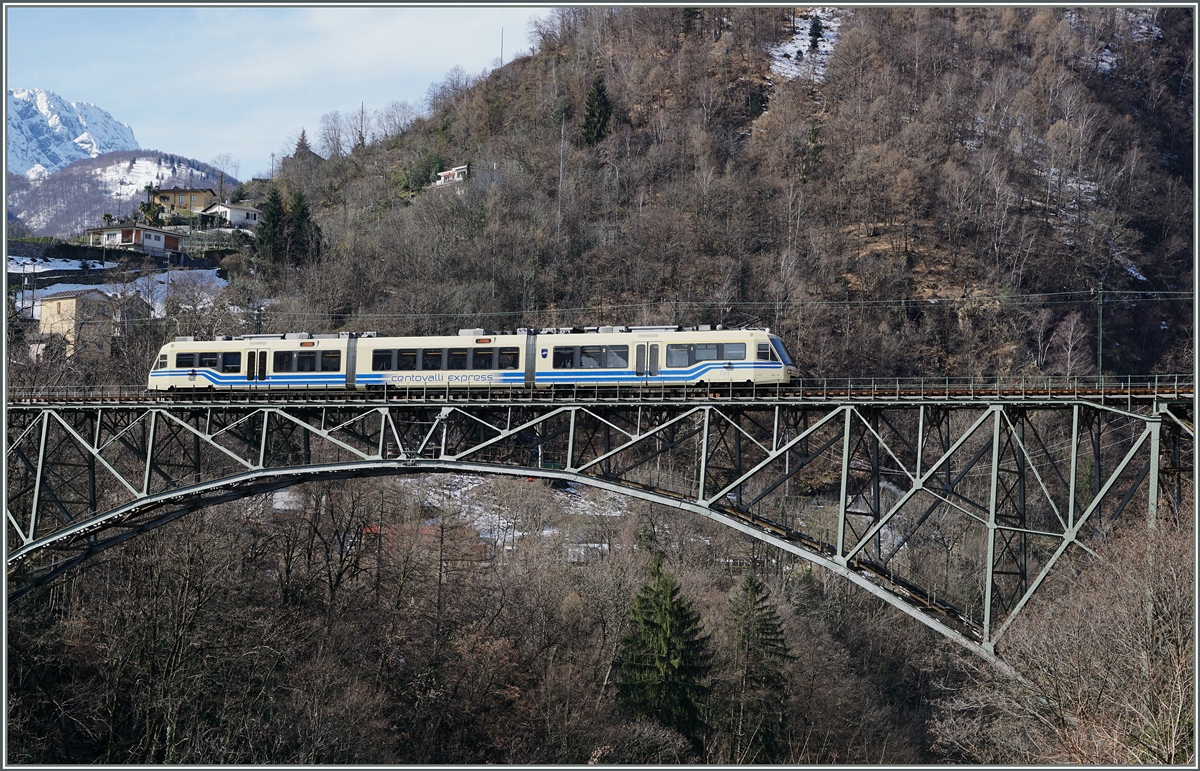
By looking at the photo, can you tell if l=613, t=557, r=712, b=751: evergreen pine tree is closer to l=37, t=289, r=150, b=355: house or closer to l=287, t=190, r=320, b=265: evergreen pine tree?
l=37, t=289, r=150, b=355: house

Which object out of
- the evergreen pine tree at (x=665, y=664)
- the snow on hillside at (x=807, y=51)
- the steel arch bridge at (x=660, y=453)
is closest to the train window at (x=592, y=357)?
the steel arch bridge at (x=660, y=453)

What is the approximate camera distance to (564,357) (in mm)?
35344

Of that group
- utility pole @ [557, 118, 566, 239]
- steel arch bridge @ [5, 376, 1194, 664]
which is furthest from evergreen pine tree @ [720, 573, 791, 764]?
utility pole @ [557, 118, 566, 239]

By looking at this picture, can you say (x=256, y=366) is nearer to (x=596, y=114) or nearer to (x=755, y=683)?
(x=755, y=683)

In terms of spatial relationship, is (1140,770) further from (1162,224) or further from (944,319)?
(1162,224)

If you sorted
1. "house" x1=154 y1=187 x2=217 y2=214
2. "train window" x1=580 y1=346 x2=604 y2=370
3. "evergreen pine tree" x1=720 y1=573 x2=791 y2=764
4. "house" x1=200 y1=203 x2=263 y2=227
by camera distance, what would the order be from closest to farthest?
"train window" x1=580 y1=346 x2=604 y2=370, "evergreen pine tree" x1=720 y1=573 x2=791 y2=764, "house" x1=200 y1=203 x2=263 y2=227, "house" x1=154 y1=187 x2=217 y2=214

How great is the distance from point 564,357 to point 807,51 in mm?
96673

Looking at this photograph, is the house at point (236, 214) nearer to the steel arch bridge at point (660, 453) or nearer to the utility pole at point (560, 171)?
the utility pole at point (560, 171)

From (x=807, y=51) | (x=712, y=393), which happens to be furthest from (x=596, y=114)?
(x=712, y=393)

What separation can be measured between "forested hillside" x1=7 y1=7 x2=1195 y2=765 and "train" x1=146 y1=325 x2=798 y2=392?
7291 mm

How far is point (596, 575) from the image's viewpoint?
57.1m

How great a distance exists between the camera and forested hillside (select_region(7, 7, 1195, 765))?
3862cm

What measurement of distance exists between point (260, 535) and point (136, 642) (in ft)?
39.9

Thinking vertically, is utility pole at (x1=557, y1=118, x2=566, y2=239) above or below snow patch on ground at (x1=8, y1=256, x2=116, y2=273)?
above
